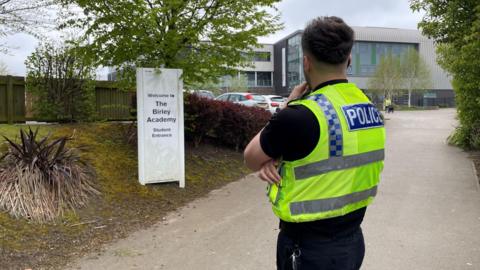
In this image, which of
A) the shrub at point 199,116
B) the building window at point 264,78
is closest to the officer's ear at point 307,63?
the shrub at point 199,116

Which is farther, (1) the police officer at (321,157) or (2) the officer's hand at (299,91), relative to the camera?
(2) the officer's hand at (299,91)

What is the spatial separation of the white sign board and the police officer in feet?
19.2

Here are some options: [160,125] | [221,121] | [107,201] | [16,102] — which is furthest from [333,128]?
[16,102]

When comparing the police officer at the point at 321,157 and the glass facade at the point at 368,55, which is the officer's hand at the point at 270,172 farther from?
the glass facade at the point at 368,55

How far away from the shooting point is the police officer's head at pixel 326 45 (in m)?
2.09

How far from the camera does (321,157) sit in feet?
6.72

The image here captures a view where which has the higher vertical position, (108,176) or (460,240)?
(108,176)

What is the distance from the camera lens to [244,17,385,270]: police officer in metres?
2.03

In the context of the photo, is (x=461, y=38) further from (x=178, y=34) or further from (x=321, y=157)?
(x=321, y=157)

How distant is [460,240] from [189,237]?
3.18 meters

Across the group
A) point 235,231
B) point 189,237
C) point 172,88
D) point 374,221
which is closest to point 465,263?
point 374,221

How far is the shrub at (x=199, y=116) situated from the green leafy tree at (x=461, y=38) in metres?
5.36

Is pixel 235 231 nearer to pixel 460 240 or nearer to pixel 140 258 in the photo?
pixel 140 258

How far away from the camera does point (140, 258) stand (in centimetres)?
501
